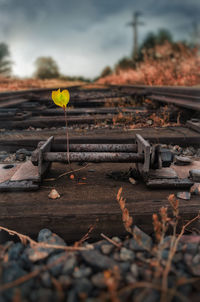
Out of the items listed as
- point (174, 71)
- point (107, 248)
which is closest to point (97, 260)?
point (107, 248)

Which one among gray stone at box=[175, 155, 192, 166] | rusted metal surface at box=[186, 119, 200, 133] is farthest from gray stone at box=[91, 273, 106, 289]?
rusted metal surface at box=[186, 119, 200, 133]

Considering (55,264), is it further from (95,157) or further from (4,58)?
(4,58)

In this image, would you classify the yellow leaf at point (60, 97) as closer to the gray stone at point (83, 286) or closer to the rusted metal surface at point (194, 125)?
the gray stone at point (83, 286)

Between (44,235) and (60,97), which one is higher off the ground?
(60,97)

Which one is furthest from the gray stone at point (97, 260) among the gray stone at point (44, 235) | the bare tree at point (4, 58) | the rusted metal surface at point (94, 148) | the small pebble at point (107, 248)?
the bare tree at point (4, 58)

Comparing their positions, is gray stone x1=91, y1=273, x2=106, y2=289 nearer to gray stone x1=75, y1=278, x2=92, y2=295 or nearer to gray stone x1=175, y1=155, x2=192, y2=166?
gray stone x1=75, y1=278, x2=92, y2=295

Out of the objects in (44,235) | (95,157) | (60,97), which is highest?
(60,97)

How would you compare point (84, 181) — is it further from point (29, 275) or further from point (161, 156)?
point (29, 275)
